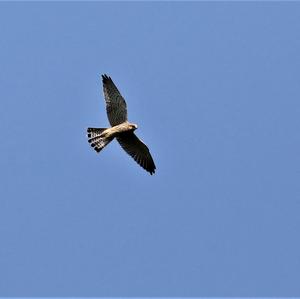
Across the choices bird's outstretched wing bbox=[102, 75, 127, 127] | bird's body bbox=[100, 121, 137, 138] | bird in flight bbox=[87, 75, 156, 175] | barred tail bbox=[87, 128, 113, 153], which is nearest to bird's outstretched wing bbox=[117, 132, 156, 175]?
bird in flight bbox=[87, 75, 156, 175]

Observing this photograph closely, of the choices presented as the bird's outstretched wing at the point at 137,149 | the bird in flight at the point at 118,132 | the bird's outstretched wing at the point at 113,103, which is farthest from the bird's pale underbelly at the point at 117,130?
the bird's outstretched wing at the point at 113,103

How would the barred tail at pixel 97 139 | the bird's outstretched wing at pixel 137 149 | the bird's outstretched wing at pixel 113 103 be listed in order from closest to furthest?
the barred tail at pixel 97 139 < the bird's outstretched wing at pixel 113 103 < the bird's outstretched wing at pixel 137 149

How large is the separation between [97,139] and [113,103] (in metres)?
1.17

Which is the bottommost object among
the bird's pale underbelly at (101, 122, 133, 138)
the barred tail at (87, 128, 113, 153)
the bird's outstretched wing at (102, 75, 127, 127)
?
the barred tail at (87, 128, 113, 153)

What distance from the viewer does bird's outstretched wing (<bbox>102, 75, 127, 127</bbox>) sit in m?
16.8

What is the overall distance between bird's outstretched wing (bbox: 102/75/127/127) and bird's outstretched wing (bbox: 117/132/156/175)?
1.68 feet

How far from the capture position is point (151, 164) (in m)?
17.7

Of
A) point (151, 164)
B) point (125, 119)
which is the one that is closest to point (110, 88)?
point (125, 119)

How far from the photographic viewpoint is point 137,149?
17312mm

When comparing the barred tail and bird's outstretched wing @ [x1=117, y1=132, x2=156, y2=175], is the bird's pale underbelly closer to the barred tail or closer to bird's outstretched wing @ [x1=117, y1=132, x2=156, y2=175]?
the barred tail

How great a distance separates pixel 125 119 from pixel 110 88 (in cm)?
98

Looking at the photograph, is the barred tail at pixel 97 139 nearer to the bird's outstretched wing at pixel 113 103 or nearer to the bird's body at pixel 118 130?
the bird's body at pixel 118 130

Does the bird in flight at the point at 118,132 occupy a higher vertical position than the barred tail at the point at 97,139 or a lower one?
higher

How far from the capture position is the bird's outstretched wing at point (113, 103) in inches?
663
